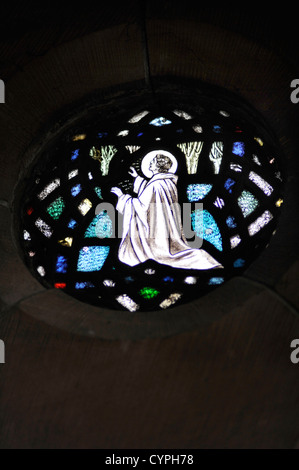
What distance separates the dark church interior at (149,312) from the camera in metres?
7.12

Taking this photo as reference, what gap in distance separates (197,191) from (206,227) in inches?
15.9

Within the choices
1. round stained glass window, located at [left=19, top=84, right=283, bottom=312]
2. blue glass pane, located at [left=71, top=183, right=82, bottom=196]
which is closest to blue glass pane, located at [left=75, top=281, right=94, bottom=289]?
round stained glass window, located at [left=19, top=84, right=283, bottom=312]

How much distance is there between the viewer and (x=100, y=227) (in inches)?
332

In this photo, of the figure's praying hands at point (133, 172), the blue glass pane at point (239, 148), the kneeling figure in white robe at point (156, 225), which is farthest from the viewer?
the figure's praying hands at point (133, 172)

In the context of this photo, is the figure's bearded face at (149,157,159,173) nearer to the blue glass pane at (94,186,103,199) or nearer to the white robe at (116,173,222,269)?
the white robe at (116,173,222,269)

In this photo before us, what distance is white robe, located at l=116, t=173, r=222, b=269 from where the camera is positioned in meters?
8.08

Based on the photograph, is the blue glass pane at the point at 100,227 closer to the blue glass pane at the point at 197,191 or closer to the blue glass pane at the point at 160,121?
the blue glass pane at the point at 197,191

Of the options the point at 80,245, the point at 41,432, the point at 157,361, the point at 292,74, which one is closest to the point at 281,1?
the point at 292,74

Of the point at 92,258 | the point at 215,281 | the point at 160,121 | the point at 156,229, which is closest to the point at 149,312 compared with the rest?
the point at 215,281

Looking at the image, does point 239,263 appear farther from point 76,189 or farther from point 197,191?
point 76,189

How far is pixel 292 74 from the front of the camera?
26.2 ft

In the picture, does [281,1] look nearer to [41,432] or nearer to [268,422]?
[268,422]

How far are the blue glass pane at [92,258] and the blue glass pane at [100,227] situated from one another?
6.0 inches

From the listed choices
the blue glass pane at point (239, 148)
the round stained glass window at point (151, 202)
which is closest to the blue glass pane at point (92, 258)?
the round stained glass window at point (151, 202)
